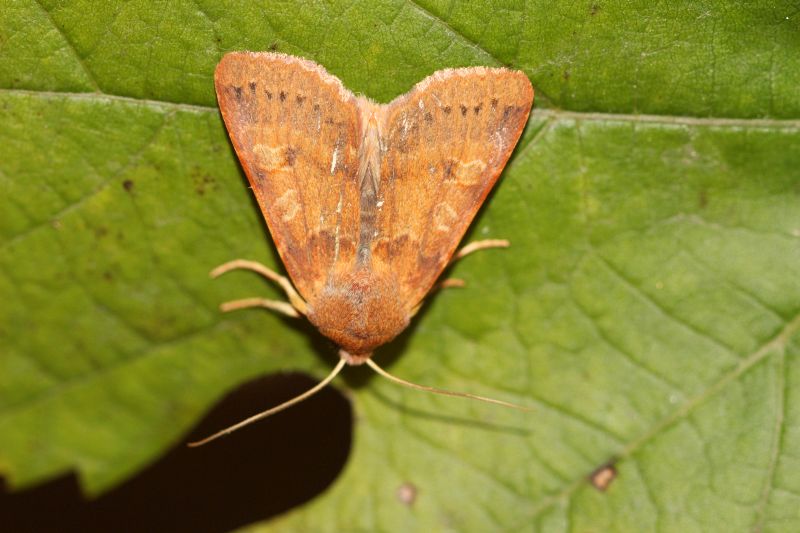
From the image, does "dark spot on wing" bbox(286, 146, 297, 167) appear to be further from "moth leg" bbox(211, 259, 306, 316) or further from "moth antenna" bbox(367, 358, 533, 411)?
"moth antenna" bbox(367, 358, 533, 411)

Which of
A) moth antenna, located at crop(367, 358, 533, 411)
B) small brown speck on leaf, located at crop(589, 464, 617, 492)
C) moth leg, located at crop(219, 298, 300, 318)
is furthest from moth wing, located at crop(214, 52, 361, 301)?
small brown speck on leaf, located at crop(589, 464, 617, 492)

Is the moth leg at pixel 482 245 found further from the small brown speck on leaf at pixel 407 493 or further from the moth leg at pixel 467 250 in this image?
the small brown speck on leaf at pixel 407 493

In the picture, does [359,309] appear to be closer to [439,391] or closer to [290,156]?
[439,391]

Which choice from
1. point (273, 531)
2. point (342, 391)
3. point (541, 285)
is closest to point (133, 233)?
point (342, 391)

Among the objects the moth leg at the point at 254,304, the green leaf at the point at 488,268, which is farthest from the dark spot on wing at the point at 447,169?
the moth leg at the point at 254,304

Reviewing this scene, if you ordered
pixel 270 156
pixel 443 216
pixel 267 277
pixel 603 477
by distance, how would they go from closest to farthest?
pixel 270 156 < pixel 443 216 < pixel 603 477 < pixel 267 277

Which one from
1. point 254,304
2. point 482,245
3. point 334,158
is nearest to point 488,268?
point 482,245

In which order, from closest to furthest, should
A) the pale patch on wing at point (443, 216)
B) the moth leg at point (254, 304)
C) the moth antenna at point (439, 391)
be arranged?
the pale patch on wing at point (443, 216)
the moth antenna at point (439, 391)
the moth leg at point (254, 304)
